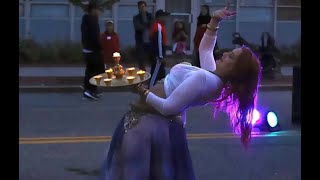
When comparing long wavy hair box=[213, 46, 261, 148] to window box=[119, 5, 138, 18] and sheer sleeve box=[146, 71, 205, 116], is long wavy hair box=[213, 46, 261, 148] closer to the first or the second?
sheer sleeve box=[146, 71, 205, 116]

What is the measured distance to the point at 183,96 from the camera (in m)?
3.26

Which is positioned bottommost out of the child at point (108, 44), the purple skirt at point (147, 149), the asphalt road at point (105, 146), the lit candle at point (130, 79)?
the asphalt road at point (105, 146)

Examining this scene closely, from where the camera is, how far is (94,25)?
11.0 metres

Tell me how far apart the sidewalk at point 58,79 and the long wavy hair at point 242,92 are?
9284 millimetres

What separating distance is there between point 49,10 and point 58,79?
16.1ft

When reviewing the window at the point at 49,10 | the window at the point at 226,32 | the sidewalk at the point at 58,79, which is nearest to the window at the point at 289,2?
the window at the point at 226,32

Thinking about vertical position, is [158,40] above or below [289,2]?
below

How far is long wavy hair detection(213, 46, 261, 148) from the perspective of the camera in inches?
132

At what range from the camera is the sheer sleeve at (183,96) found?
3266 millimetres

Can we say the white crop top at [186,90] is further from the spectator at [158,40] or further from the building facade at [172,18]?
the building facade at [172,18]

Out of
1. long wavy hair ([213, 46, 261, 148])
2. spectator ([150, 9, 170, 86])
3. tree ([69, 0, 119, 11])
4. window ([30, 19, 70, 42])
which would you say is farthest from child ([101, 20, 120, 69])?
long wavy hair ([213, 46, 261, 148])

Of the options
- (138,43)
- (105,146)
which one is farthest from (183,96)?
(138,43)

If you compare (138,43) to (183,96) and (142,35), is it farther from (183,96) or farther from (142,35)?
(183,96)

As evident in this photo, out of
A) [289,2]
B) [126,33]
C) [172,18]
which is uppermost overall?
[289,2]
